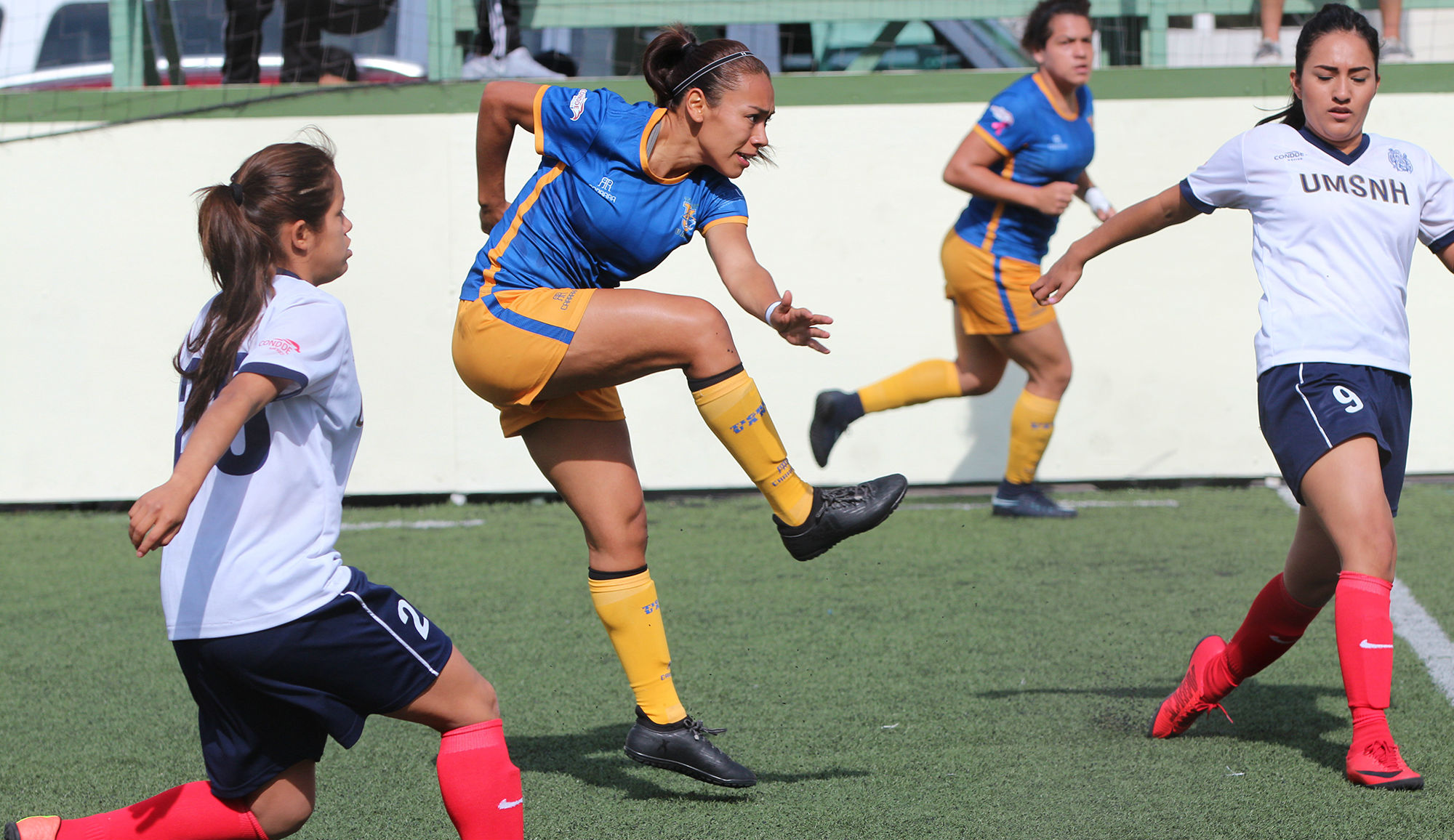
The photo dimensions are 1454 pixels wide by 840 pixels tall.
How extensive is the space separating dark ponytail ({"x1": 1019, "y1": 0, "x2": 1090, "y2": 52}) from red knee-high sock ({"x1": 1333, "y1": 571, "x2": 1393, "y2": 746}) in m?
3.69

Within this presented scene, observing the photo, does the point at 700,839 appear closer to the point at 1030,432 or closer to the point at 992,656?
the point at 992,656

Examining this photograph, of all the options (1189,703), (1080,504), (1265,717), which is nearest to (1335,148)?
(1189,703)

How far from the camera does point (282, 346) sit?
2.17 metres

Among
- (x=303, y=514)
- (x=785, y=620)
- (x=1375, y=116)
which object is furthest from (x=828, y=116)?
(x=303, y=514)

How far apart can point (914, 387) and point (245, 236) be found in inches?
168

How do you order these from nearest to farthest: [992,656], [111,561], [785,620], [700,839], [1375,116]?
[700,839] → [992,656] → [785,620] → [111,561] → [1375,116]

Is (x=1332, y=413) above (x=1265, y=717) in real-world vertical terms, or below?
above

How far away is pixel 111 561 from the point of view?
19.5 feet

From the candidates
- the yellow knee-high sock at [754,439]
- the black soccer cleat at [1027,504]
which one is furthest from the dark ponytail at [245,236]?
the black soccer cleat at [1027,504]

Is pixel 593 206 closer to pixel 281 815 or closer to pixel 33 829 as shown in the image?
pixel 281 815

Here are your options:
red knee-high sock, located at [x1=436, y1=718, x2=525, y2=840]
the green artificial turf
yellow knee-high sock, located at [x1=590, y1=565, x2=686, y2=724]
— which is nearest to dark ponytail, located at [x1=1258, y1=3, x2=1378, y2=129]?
the green artificial turf

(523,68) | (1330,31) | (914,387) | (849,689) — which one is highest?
(1330,31)

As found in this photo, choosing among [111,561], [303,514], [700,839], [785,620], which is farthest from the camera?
[111,561]

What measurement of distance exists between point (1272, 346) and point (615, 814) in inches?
71.6
